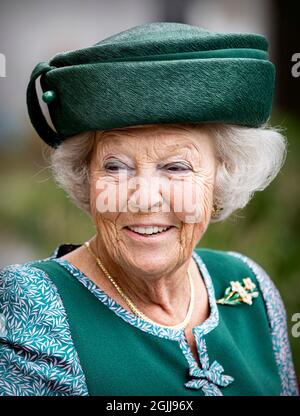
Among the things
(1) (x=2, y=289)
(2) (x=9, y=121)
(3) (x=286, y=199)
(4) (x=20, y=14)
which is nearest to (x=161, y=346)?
(1) (x=2, y=289)

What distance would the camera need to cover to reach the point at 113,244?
2281 mm

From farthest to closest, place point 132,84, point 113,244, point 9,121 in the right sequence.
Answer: point 9,121
point 113,244
point 132,84

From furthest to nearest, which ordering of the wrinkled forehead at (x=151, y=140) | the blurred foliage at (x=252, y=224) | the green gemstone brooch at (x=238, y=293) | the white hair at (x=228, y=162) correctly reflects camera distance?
1. the blurred foliage at (x=252, y=224)
2. the green gemstone brooch at (x=238, y=293)
3. the white hair at (x=228, y=162)
4. the wrinkled forehead at (x=151, y=140)

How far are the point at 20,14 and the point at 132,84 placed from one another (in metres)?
4.40

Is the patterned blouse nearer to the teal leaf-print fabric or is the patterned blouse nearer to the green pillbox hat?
the teal leaf-print fabric

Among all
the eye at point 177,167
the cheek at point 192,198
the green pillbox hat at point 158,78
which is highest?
the green pillbox hat at point 158,78

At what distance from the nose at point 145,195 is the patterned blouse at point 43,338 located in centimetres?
35

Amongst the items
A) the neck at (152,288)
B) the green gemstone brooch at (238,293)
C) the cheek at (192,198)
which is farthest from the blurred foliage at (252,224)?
the cheek at (192,198)

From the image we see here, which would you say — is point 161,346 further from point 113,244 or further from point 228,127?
point 228,127

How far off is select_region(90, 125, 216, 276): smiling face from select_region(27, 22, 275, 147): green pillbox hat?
0.08 metres

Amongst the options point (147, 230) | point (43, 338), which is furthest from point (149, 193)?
point (43, 338)

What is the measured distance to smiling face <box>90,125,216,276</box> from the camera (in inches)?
86.7

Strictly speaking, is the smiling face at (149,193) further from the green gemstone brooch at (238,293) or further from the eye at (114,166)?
the green gemstone brooch at (238,293)

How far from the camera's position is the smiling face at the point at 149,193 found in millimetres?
2203
